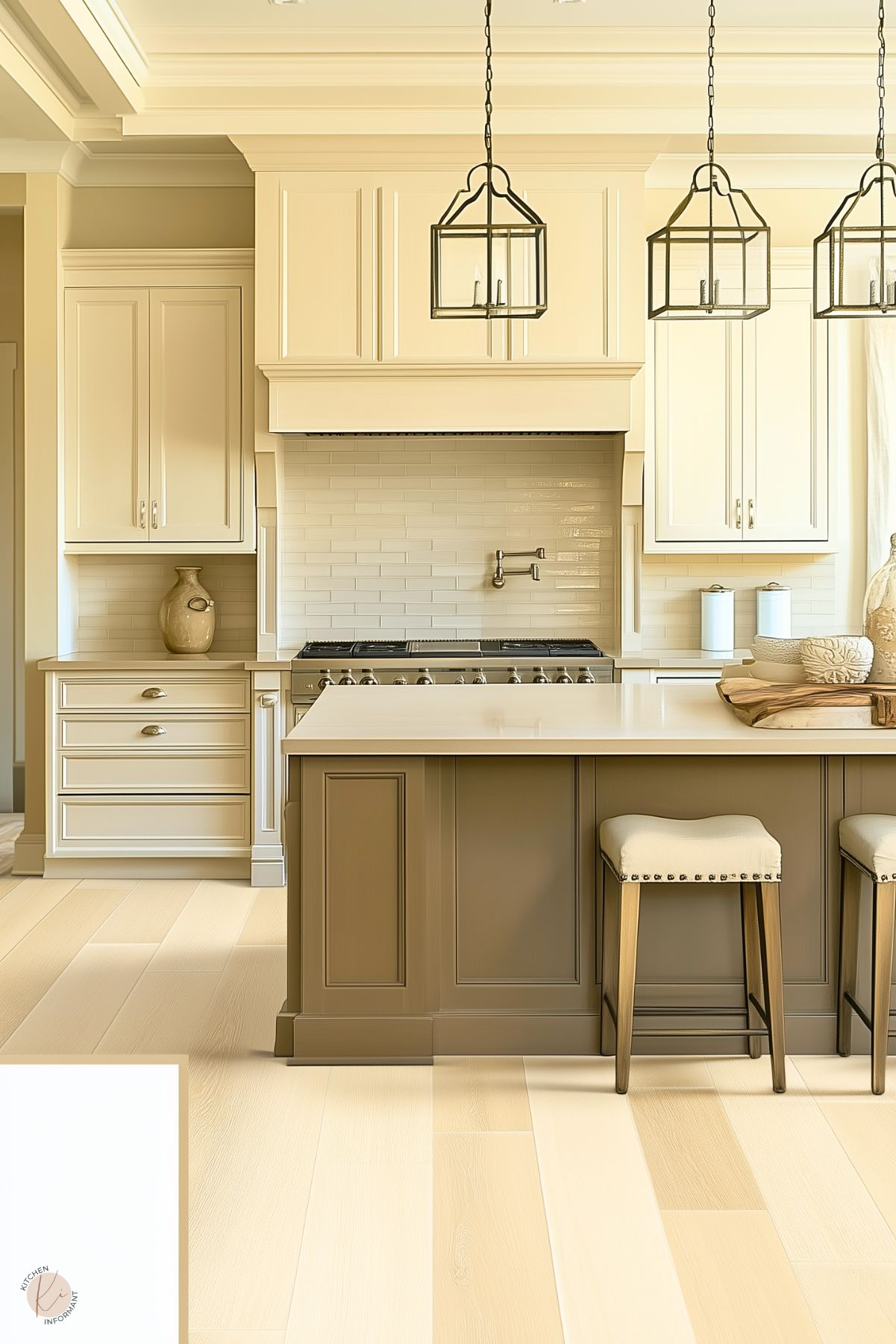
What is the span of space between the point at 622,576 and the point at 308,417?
5.19 ft

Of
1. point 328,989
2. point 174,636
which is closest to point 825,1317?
point 328,989

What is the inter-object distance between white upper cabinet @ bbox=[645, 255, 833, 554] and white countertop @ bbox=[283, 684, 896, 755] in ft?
6.11

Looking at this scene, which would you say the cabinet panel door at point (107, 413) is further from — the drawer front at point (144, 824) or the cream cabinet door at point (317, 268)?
the drawer front at point (144, 824)

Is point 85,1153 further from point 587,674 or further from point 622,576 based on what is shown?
point 622,576

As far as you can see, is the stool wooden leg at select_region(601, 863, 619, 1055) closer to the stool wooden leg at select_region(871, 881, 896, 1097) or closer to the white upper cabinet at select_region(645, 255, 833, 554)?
the stool wooden leg at select_region(871, 881, 896, 1097)

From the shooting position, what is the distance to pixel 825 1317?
1.96 meters

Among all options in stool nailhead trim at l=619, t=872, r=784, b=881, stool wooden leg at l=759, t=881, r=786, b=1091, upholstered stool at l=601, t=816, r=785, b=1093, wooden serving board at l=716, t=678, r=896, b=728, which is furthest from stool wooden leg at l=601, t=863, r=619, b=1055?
wooden serving board at l=716, t=678, r=896, b=728

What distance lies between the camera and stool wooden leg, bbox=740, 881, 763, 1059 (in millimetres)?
3008

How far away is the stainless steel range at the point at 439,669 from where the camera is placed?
4844mm

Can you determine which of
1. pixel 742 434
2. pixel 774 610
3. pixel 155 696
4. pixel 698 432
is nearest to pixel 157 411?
pixel 155 696

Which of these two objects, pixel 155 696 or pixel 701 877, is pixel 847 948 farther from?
pixel 155 696

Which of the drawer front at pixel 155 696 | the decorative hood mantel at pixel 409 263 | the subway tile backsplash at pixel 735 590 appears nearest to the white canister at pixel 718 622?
the subway tile backsplash at pixel 735 590

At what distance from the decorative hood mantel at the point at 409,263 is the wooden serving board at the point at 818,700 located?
220cm

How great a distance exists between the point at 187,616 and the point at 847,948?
10.7 ft
